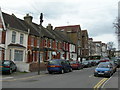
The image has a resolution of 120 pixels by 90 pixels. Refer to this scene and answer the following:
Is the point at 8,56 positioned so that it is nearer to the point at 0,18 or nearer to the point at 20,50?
the point at 20,50

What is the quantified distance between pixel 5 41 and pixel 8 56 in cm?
232

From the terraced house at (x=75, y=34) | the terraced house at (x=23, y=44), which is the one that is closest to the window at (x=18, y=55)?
the terraced house at (x=23, y=44)

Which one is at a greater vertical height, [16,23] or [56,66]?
[16,23]

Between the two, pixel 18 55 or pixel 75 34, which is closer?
pixel 18 55

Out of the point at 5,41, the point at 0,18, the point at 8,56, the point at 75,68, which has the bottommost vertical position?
the point at 75,68

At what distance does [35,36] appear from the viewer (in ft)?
115

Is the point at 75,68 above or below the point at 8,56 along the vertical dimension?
below

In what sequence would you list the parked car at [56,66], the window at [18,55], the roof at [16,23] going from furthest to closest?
the roof at [16,23]
the window at [18,55]
the parked car at [56,66]

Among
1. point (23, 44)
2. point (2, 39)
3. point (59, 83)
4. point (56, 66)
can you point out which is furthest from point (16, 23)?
point (59, 83)

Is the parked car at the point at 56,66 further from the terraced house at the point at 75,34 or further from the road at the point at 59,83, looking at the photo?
the terraced house at the point at 75,34

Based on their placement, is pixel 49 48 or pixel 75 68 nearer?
pixel 75 68

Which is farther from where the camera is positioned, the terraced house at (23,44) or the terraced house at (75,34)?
the terraced house at (75,34)

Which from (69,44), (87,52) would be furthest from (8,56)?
(87,52)

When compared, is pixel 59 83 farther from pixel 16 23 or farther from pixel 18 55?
pixel 16 23
